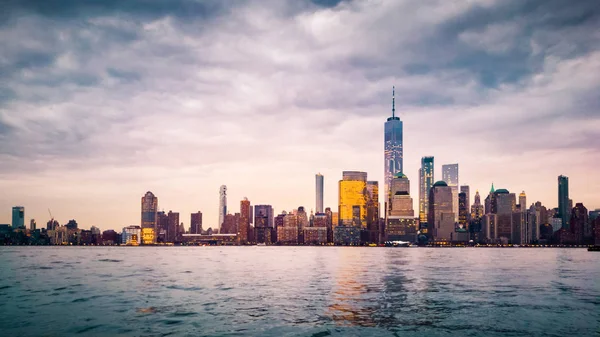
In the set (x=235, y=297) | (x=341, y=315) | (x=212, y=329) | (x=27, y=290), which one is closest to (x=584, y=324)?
(x=341, y=315)

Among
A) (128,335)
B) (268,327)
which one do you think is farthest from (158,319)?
(268,327)

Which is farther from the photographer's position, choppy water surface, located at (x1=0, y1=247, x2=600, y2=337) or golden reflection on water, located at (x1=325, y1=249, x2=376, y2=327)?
golden reflection on water, located at (x1=325, y1=249, x2=376, y2=327)

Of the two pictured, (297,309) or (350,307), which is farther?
(350,307)

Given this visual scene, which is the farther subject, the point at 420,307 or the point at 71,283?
the point at 71,283

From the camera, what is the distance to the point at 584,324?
41969 mm

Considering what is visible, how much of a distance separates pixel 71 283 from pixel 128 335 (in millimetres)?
47179

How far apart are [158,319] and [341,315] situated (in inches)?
654

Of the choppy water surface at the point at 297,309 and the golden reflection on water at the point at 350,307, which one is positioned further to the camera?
the golden reflection on water at the point at 350,307

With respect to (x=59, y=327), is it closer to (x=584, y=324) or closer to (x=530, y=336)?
(x=530, y=336)

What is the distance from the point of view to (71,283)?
251ft

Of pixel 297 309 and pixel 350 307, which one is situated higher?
pixel 297 309

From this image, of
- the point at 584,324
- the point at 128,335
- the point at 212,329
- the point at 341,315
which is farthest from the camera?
the point at 341,315

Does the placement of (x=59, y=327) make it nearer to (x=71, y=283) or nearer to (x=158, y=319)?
(x=158, y=319)

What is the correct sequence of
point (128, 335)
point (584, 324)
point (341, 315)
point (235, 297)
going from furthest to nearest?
point (235, 297) < point (341, 315) < point (584, 324) < point (128, 335)
